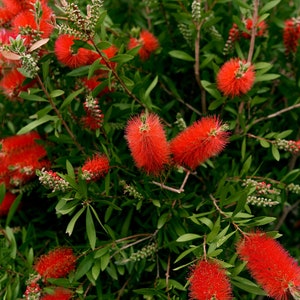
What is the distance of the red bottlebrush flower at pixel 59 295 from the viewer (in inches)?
54.7

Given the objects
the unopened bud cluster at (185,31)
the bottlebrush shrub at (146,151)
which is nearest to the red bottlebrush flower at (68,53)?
the bottlebrush shrub at (146,151)

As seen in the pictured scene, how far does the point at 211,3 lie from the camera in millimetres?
1736

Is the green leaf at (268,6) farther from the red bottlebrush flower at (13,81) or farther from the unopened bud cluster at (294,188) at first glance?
the red bottlebrush flower at (13,81)

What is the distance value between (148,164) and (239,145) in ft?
1.65

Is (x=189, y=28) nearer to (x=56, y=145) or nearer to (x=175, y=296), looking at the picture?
A: (x=56, y=145)

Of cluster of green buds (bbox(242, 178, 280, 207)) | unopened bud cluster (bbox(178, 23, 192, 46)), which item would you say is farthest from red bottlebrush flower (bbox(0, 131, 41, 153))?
cluster of green buds (bbox(242, 178, 280, 207))

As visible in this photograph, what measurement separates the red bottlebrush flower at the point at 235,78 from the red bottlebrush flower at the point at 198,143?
0.16 m

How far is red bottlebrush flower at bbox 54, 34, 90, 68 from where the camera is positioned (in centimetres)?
144

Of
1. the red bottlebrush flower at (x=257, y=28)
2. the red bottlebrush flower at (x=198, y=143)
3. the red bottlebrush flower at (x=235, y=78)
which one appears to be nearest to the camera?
the red bottlebrush flower at (x=198, y=143)

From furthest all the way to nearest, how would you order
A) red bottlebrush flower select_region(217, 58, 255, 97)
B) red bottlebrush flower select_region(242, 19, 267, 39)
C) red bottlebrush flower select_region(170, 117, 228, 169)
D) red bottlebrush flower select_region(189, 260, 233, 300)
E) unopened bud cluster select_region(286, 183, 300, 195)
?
red bottlebrush flower select_region(242, 19, 267, 39)
unopened bud cluster select_region(286, 183, 300, 195)
red bottlebrush flower select_region(217, 58, 255, 97)
red bottlebrush flower select_region(170, 117, 228, 169)
red bottlebrush flower select_region(189, 260, 233, 300)

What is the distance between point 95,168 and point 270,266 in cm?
56

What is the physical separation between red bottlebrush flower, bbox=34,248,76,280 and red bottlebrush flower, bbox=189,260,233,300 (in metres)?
0.40

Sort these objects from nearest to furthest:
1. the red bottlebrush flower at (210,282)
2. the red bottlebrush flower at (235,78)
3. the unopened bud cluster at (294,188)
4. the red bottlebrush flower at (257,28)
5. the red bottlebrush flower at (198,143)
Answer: the red bottlebrush flower at (210,282), the red bottlebrush flower at (198,143), the red bottlebrush flower at (235,78), the unopened bud cluster at (294,188), the red bottlebrush flower at (257,28)

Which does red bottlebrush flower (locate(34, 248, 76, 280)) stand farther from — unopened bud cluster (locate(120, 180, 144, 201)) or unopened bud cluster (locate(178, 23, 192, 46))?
unopened bud cluster (locate(178, 23, 192, 46))
